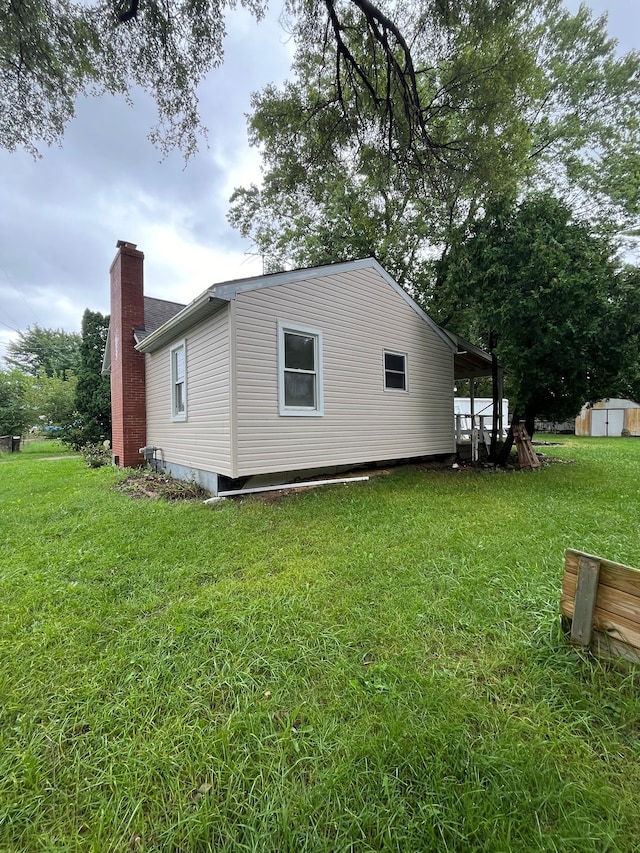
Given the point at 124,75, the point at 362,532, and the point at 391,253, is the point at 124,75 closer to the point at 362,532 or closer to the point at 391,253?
the point at 362,532

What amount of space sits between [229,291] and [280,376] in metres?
1.56

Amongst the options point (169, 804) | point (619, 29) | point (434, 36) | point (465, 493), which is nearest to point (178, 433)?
point (465, 493)

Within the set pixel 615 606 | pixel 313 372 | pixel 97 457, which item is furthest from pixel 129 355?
pixel 615 606

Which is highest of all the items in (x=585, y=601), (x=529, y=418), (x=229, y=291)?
(x=229, y=291)

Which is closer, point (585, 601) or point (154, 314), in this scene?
point (585, 601)

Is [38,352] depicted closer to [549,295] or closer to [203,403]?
[203,403]

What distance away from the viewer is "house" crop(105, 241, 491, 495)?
5.79 metres

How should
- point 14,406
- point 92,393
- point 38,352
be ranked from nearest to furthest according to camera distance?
point 92,393, point 14,406, point 38,352

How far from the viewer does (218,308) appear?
Answer: 5.85 meters

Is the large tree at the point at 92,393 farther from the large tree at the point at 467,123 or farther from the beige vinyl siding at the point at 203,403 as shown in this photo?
the large tree at the point at 467,123

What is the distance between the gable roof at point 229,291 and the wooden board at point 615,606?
207 inches

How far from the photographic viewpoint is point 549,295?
7246mm

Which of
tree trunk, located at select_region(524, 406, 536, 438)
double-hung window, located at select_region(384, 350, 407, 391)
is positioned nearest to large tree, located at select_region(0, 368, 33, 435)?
double-hung window, located at select_region(384, 350, 407, 391)

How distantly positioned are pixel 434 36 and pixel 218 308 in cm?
560
